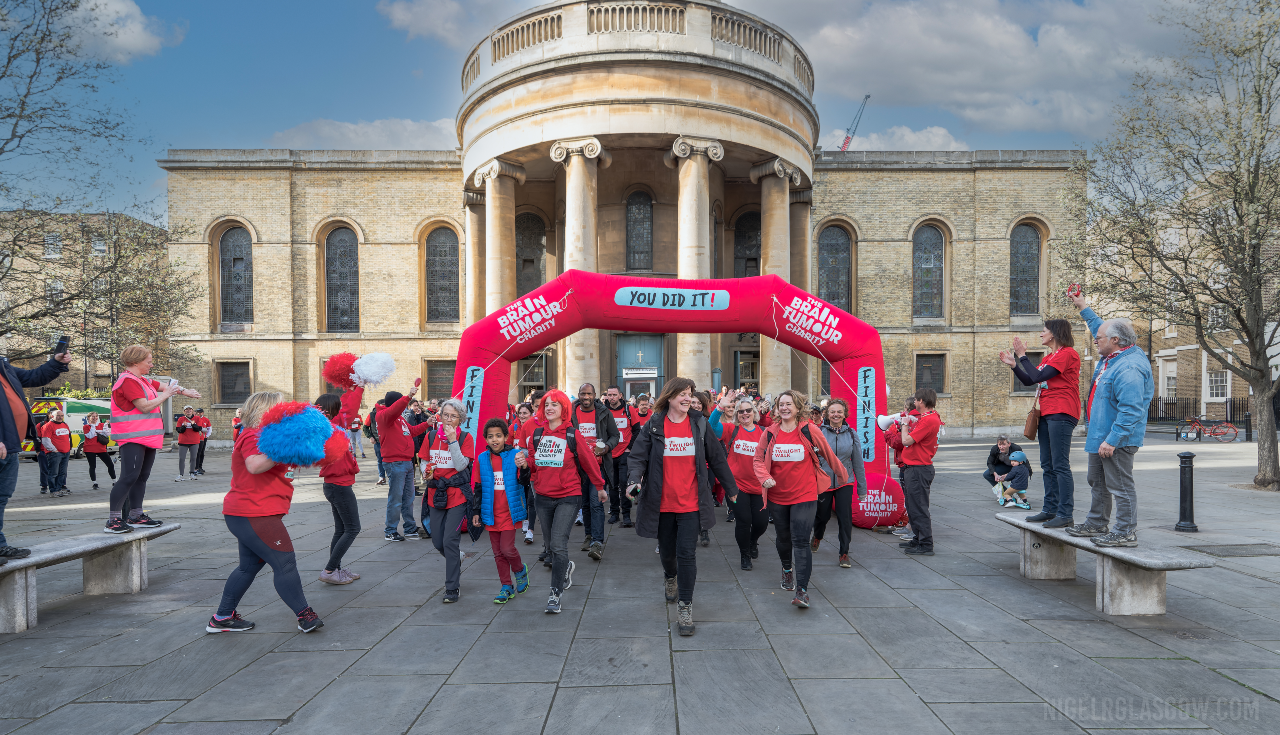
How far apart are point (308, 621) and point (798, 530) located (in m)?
4.12

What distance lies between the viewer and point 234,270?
25.6 meters

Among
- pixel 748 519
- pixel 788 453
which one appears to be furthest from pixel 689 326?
pixel 788 453

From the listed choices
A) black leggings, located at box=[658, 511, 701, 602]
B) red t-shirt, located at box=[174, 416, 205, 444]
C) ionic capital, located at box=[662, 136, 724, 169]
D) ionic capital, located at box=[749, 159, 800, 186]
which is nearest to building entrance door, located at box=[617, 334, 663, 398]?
ionic capital, located at box=[662, 136, 724, 169]

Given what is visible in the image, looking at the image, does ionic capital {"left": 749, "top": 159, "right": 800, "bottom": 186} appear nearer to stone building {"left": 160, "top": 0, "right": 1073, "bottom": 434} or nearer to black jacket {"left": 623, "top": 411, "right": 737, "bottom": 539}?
stone building {"left": 160, "top": 0, "right": 1073, "bottom": 434}

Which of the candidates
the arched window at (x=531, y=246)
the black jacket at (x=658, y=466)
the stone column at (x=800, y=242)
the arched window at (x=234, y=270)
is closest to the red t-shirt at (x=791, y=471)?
the black jacket at (x=658, y=466)

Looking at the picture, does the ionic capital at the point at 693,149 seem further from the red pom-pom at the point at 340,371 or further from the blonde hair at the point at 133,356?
the blonde hair at the point at 133,356

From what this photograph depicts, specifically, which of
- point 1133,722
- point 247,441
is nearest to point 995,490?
point 1133,722

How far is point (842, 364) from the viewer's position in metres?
9.70

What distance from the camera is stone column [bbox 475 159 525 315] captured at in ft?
61.5

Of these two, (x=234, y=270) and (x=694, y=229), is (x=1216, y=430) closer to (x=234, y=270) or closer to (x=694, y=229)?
(x=694, y=229)

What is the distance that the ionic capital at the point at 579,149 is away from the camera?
672 inches

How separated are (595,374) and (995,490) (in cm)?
986

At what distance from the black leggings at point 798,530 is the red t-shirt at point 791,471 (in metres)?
0.06

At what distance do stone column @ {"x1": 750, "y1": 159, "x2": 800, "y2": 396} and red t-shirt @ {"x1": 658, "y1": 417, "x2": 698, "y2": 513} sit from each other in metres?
13.1
